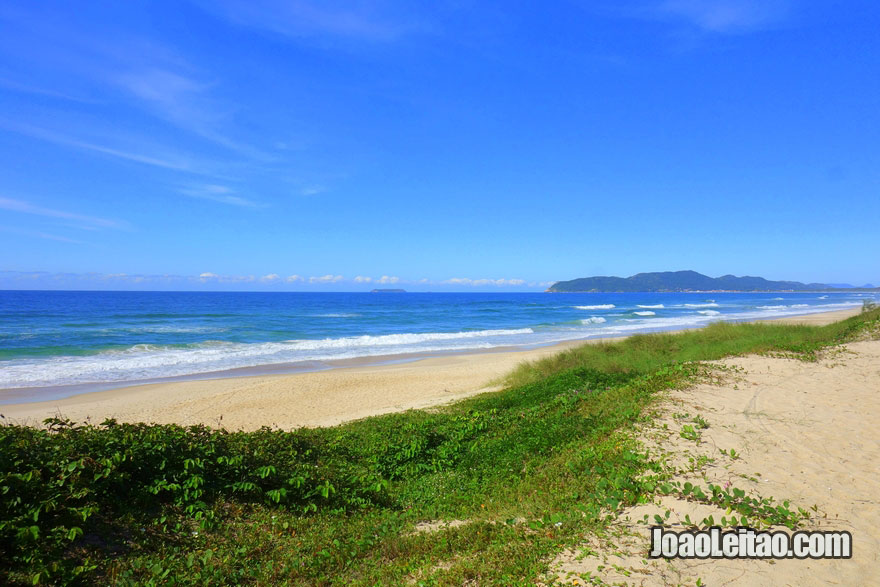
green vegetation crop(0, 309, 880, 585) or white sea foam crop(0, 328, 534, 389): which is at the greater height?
green vegetation crop(0, 309, 880, 585)

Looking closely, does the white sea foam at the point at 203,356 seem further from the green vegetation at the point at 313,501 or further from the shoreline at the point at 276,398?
the green vegetation at the point at 313,501

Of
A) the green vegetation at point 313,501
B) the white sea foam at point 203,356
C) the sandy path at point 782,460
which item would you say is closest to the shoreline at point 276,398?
the white sea foam at point 203,356

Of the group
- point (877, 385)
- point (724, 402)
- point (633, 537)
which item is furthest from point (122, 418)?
point (877, 385)

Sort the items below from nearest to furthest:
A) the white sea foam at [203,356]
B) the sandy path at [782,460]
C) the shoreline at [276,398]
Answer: the sandy path at [782,460], the shoreline at [276,398], the white sea foam at [203,356]

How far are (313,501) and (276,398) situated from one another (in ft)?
34.5

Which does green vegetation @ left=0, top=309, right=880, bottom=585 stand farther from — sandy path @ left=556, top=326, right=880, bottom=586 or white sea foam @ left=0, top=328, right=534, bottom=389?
white sea foam @ left=0, top=328, right=534, bottom=389

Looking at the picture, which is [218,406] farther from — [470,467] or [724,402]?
[724,402]

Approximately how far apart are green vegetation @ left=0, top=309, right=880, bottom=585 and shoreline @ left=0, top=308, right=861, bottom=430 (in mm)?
5326

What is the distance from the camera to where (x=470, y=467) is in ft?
25.1

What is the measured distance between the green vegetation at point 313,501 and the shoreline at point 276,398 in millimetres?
5326

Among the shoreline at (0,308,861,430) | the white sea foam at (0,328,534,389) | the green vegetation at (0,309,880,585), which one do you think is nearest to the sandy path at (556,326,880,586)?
the green vegetation at (0,309,880,585)

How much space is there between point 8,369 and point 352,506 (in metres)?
23.2

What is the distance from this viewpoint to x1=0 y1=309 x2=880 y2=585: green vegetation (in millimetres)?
4344

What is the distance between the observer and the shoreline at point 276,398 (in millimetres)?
13617
